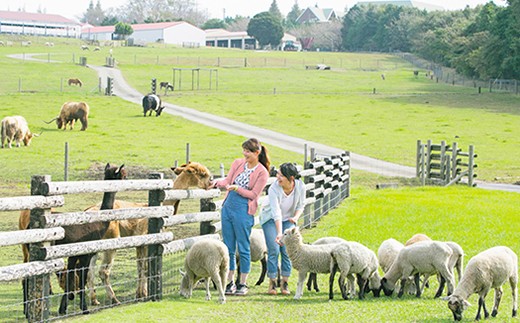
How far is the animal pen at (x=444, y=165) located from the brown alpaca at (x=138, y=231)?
2148cm

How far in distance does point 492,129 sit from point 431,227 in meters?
35.3

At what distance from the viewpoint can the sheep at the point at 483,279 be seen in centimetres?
1092

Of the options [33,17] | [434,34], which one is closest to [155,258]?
[434,34]

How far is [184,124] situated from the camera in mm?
50312

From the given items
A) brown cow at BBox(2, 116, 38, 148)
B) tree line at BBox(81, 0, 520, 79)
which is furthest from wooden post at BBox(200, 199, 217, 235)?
tree line at BBox(81, 0, 520, 79)

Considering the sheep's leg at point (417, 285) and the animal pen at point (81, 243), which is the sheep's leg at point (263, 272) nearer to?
the animal pen at point (81, 243)

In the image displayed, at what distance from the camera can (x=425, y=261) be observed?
12.4 meters

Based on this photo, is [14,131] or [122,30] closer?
[14,131]

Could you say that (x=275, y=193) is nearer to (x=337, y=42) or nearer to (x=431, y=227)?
(x=431, y=227)

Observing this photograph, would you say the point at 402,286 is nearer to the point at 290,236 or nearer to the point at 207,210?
the point at 290,236

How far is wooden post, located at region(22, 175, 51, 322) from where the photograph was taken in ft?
33.0

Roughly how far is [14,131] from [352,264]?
28.1 meters

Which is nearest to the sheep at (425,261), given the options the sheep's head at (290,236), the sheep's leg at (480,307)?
the sheep's leg at (480,307)

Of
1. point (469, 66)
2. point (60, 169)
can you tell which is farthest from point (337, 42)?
point (60, 169)
